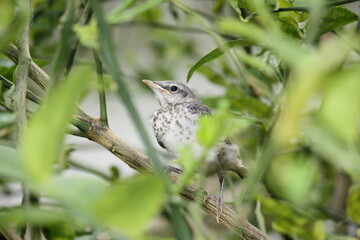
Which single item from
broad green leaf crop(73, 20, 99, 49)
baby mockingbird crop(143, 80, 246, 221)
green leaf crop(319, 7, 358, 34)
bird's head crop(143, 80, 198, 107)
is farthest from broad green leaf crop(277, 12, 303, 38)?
bird's head crop(143, 80, 198, 107)

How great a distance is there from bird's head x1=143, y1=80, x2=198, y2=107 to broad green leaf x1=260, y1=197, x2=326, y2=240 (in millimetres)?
445

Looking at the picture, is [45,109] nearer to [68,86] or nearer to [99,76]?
[68,86]

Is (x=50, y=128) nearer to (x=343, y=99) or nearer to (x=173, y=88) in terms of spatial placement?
(x=343, y=99)

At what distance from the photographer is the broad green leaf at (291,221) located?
0.94 metres

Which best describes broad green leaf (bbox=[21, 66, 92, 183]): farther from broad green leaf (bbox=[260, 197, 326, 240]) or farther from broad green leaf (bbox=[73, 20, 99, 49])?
broad green leaf (bbox=[260, 197, 326, 240])

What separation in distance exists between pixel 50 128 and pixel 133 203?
0.15ft

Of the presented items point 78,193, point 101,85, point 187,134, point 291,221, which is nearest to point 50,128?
point 78,193

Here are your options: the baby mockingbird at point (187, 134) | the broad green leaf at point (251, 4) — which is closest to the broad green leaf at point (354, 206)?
the baby mockingbird at point (187, 134)

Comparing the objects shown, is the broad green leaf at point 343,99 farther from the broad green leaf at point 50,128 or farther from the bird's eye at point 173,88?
the bird's eye at point 173,88

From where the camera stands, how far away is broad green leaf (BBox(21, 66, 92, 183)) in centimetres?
26

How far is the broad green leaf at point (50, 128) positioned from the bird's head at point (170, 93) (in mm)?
1111

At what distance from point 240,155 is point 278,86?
0.16 m

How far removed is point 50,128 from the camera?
0.27 meters

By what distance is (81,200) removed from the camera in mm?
265
